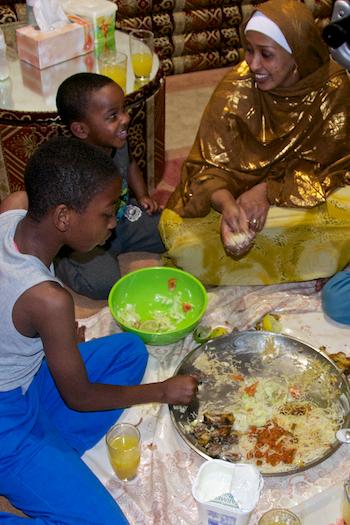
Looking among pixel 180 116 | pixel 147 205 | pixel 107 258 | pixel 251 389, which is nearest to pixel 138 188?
pixel 147 205

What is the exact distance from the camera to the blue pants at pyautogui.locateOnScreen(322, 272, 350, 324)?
2131mm

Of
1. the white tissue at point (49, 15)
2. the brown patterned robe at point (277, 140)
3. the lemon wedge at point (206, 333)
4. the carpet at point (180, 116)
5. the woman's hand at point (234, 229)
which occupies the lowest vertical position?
the carpet at point (180, 116)

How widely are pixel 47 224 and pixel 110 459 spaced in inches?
27.0

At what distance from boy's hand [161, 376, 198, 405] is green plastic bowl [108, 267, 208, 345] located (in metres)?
0.46

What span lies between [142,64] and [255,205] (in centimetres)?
93

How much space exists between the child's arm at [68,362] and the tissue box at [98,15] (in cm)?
172

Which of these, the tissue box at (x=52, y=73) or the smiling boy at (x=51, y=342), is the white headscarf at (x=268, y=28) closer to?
the tissue box at (x=52, y=73)

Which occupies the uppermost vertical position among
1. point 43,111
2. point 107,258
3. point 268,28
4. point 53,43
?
point 268,28

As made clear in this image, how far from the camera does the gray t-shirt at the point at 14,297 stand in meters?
1.46

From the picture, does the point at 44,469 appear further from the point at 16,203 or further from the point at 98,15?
the point at 98,15

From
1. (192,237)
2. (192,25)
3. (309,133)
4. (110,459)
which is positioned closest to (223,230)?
(192,237)

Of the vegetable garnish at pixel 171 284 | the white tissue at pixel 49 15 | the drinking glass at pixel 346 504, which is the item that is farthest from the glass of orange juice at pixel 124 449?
the white tissue at pixel 49 15

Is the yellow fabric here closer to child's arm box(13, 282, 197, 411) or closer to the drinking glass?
child's arm box(13, 282, 197, 411)

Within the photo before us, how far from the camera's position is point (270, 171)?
239cm
